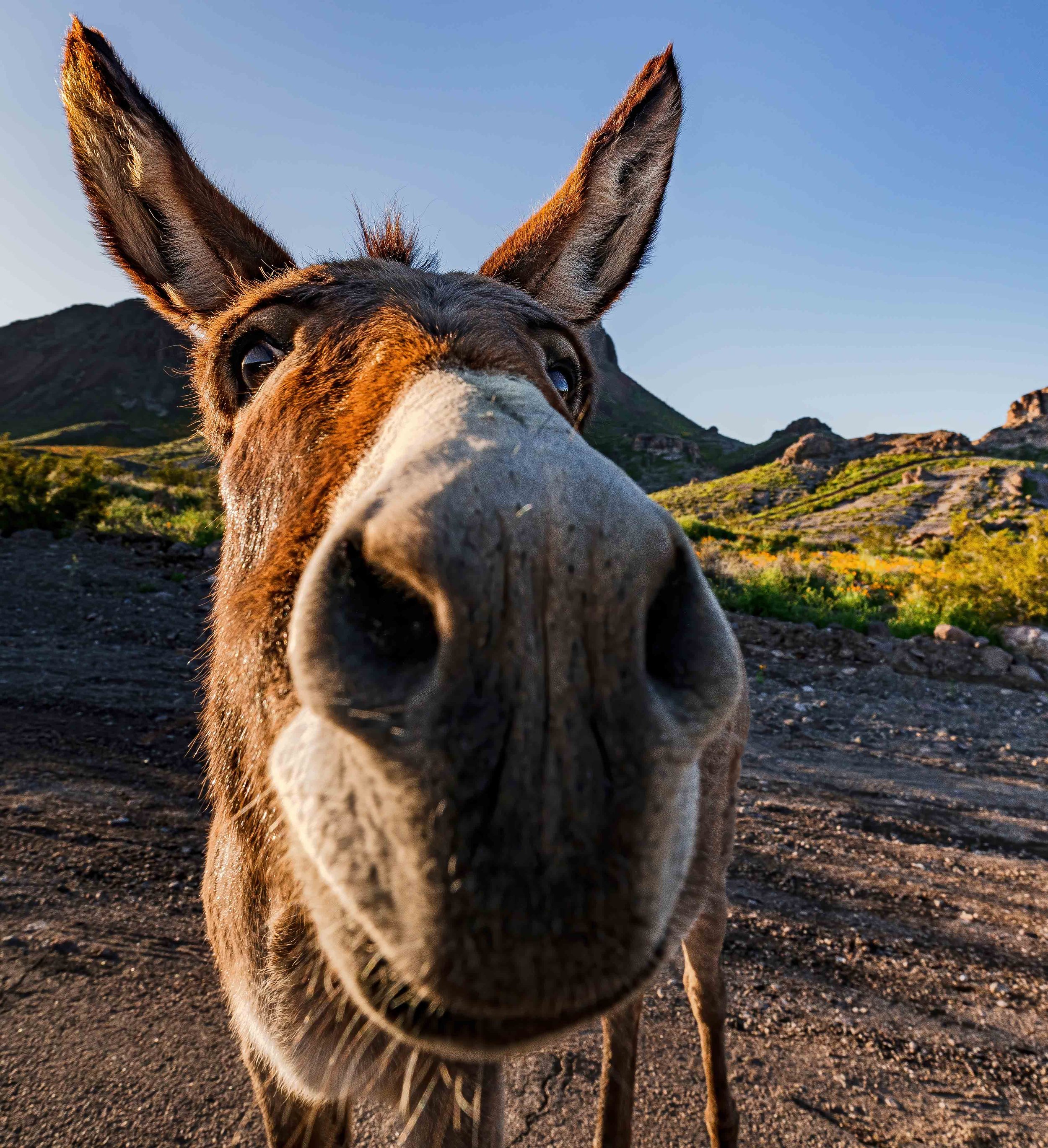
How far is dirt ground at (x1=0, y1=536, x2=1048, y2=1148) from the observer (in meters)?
3.04

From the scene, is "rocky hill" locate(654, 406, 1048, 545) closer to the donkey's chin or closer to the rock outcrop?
the rock outcrop

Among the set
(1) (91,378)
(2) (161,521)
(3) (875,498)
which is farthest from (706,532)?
(1) (91,378)

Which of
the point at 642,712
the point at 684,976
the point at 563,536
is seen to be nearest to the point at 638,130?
the point at 563,536

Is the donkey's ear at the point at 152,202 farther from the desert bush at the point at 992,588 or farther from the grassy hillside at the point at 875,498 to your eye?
the grassy hillside at the point at 875,498

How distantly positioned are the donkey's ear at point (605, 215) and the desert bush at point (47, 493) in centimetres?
1528

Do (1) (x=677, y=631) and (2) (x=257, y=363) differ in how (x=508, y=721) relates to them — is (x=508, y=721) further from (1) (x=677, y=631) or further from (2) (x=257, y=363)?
(2) (x=257, y=363)

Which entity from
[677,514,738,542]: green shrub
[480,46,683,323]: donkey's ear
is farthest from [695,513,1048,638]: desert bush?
[480,46,683,323]: donkey's ear

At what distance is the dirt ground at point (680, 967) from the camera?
9.98 ft

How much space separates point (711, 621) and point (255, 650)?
1.15m

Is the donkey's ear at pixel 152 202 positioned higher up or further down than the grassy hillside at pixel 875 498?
further down

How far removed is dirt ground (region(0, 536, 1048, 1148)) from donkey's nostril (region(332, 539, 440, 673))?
3340mm

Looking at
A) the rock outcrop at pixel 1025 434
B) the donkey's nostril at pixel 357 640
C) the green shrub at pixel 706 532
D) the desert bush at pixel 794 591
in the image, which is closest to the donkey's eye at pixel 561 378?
the donkey's nostril at pixel 357 640

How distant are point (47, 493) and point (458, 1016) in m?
18.5

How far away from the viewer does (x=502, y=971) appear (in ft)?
2.94
